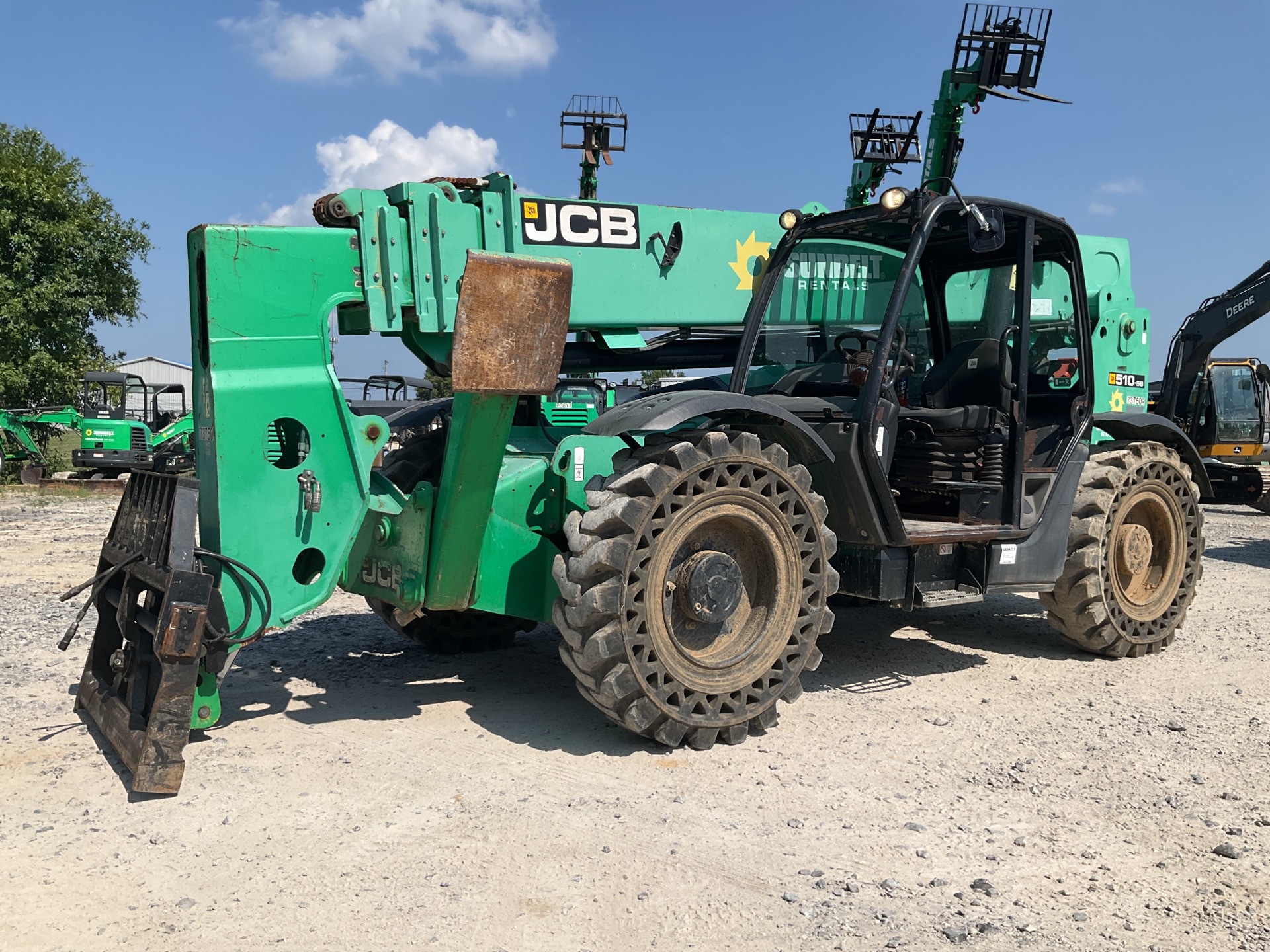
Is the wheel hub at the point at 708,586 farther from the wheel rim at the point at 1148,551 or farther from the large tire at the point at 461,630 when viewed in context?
the wheel rim at the point at 1148,551

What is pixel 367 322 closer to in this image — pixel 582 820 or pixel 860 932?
pixel 582 820

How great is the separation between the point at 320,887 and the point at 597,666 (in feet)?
4.88

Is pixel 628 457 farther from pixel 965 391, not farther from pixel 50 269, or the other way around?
pixel 50 269

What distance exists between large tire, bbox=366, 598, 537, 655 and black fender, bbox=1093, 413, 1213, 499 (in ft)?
12.8

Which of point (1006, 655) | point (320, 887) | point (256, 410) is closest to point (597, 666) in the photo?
point (320, 887)

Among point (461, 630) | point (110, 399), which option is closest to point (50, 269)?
point (110, 399)

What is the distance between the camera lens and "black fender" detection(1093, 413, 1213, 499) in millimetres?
6797

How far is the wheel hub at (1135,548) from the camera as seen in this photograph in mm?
6738

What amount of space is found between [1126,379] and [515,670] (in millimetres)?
5282

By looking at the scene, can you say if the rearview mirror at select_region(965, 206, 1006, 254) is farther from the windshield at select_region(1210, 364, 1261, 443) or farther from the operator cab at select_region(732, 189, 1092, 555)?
the windshield at select_region(1210, 364, 1261, 443)

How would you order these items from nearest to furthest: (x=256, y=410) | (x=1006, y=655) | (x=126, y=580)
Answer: (x=256, y=410) → (x=126, y=580) → (x=1006, y=655)

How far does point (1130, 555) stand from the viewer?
6773mm

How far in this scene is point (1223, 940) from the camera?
3154mm

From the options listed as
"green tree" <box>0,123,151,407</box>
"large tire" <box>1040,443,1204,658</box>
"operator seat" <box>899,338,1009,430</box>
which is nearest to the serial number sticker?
"large tire" <box>1040,443,1204,658</box>
